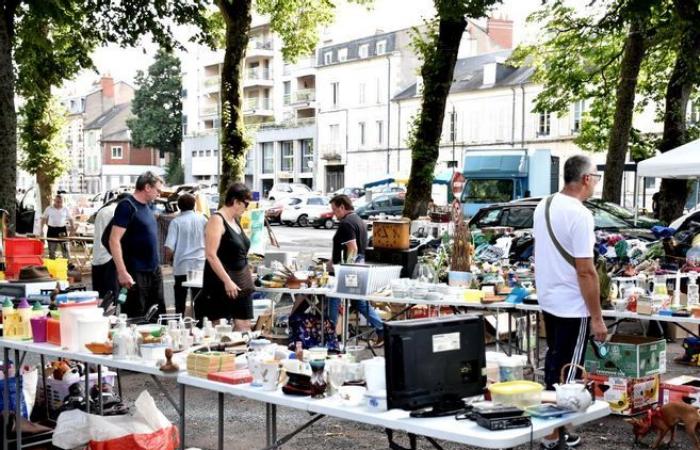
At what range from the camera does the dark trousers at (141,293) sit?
7086mm

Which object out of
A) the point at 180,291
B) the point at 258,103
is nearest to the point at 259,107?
the point at 258,103

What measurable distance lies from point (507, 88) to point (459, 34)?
2951 centimetres

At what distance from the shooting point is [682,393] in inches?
242

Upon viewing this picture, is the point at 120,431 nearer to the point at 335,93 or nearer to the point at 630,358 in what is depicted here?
the point at 630,358

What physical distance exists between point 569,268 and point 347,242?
390 centimetres

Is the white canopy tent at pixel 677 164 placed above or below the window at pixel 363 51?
below

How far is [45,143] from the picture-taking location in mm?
23688

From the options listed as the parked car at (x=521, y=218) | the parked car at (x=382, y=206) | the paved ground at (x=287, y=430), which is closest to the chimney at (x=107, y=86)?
the parked car at (x=382, y=206)

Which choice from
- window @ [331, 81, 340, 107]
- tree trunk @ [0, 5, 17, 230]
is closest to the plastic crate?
tree trunk @ [0, 5, 17, 230]

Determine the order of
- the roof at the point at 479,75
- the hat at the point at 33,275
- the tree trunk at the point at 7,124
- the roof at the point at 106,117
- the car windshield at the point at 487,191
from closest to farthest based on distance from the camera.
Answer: the hat at the point at 33,275 → the tree trunk at the point at 7,124 → the car windshield at the point at 487,191 → the roof at the point at 479,75 → the roof at the point at 106,117

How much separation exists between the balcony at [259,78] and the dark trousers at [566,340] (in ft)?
176

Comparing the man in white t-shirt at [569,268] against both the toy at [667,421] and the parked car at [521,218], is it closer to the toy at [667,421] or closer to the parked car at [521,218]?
the toy at [667,421]

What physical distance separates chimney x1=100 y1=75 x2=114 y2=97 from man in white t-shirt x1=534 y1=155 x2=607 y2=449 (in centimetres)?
8060

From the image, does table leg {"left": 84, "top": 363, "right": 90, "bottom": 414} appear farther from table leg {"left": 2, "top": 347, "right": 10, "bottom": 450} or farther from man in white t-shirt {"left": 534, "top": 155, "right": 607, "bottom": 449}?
man in white t-shirt {"left": 534, "top": 155, "right": 607, "bottom": 449}
